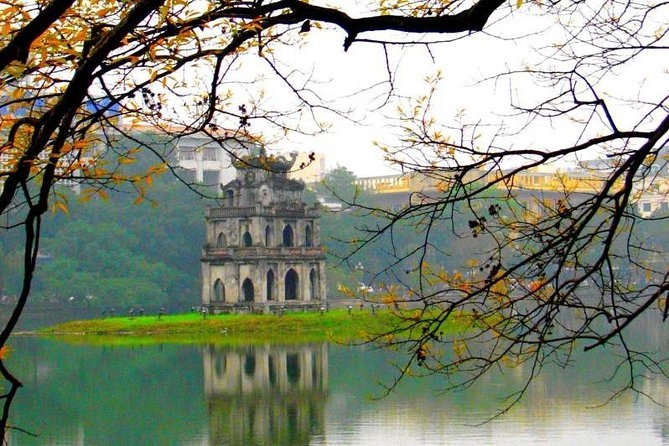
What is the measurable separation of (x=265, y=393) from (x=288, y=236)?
1931 cm

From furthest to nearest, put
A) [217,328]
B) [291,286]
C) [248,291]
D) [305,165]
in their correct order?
[291,286]
[248,291]
[217,328]
[305,165]

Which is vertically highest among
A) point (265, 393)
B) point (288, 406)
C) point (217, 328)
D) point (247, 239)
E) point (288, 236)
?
point (288, 236)

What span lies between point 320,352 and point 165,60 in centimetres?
2673

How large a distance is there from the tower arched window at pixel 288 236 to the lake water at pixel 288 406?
11703mm

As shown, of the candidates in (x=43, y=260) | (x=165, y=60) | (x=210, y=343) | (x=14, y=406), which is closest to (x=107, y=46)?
(x=165, y=60)

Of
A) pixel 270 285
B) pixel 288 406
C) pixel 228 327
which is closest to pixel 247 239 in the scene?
pixel 270 285

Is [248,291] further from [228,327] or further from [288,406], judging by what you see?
[288,406]

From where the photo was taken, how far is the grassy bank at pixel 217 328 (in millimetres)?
34375

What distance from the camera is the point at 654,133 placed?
14.0 ft

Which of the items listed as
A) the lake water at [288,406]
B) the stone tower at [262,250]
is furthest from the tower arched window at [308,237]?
the lake water at [288,406]

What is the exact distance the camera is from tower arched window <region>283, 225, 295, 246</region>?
41.7m

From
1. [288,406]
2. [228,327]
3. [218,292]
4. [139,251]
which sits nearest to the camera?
[288,406]

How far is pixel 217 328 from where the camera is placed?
3594 centimetres

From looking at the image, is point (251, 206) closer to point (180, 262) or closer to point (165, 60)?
point (180, 262)
